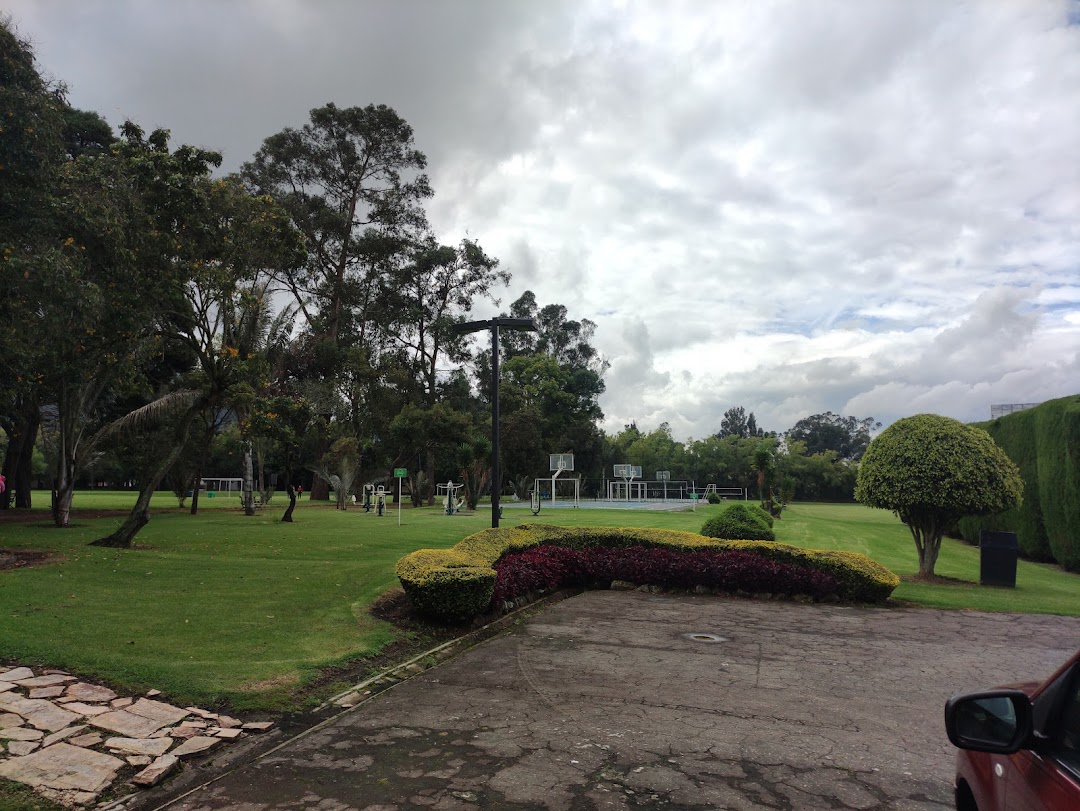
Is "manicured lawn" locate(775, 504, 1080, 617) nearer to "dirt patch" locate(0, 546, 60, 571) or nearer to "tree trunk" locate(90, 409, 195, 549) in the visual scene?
"dirt patch" locate(0, 546, 60, 571)

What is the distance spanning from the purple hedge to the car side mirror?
8766mm

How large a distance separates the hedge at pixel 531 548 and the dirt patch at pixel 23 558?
632 centimetres

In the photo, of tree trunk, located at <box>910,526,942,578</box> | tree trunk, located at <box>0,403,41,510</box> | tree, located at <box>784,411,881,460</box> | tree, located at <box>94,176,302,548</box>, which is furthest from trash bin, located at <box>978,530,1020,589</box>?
tree, located at <box>784,411,881,460</box>

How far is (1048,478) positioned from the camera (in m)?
18.1

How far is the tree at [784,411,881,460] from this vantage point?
10012 cm

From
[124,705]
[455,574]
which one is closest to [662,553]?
[455,574]

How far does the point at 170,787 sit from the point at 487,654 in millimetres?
3711

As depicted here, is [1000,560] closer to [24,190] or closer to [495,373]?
[495,373]

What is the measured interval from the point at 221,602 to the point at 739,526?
32.2 ft

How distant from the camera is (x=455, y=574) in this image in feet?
28.0

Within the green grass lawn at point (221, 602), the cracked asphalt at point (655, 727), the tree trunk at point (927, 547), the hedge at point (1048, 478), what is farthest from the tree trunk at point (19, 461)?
the hedge at point (1048, 478)

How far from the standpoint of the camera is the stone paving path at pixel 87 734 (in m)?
4.13

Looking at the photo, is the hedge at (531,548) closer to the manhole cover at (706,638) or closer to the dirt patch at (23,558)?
the manhole cover at (706,638)

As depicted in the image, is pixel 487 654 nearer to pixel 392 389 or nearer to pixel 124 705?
pixel 124 705
